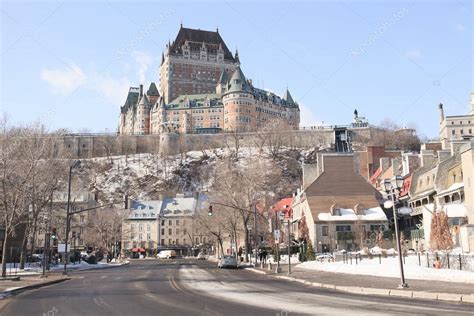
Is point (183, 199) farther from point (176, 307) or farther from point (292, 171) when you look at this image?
point (176, 307)

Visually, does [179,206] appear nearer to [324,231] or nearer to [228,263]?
[324,231]

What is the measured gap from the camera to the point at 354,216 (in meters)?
62.3

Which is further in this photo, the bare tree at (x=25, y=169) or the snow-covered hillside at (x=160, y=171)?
the snow-covered hillside at (x=160, y=171)

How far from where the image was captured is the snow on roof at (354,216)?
6188cm

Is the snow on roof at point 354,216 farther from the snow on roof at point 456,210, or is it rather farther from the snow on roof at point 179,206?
the snow on roof at point 179,206

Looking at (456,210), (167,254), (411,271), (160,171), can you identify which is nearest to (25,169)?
(411,271)

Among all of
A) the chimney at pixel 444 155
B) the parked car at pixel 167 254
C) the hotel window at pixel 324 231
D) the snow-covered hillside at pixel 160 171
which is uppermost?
the snow-covered hillside at pixel 160 171

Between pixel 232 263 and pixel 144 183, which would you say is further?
pixel 144 183

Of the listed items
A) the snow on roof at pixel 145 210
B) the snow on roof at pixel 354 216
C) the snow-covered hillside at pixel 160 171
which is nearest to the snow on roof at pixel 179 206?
the snow on roof at pixel 145 210

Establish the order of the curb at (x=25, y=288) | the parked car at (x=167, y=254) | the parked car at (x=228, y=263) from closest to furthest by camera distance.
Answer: the curb at (x=25, y=288), the parked car at (x=228, y=263), the parked car at (x=167, y=254)

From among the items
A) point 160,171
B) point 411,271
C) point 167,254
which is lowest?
point 167,254

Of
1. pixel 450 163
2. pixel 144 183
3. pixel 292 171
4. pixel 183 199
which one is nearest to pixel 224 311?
pixel 450 163

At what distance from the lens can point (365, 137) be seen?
179250 mm

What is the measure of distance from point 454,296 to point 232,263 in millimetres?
36008
